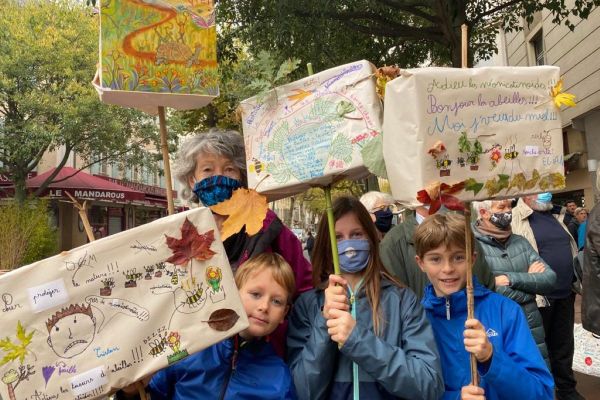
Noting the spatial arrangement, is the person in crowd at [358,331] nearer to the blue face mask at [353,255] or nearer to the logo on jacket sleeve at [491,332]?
the blue face mask at [353,255]

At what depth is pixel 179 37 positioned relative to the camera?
218 cm

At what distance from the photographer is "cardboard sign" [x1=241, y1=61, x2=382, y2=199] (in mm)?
1984

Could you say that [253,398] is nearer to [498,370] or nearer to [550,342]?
[498,370]

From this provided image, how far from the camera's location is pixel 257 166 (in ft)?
7.15

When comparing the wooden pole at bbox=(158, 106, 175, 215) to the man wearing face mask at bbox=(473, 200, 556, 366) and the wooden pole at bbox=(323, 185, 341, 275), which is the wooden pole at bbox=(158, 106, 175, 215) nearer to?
the wooden pole at bbox=(323, 185, 341, 275)

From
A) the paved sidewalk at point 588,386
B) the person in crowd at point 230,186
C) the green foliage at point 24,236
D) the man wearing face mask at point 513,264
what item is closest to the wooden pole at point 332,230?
the person in crowd at point 230,186

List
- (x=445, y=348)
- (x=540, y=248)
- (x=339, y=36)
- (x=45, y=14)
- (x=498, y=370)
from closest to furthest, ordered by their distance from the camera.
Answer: (x=498, y=370) < (x=445, y=348) < (x=540, y=248) < (x=339, y=36) < (x=45, y=14)

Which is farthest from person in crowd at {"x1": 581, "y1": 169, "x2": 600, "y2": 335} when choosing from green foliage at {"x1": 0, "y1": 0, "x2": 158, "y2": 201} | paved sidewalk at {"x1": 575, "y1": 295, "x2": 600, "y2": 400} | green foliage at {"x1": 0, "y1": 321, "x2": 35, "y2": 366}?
green foliage at {"x1": 0, "y1": 0, "x2": 158, "y2": 201}

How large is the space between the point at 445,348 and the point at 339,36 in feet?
25.0

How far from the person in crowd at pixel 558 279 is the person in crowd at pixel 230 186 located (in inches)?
105

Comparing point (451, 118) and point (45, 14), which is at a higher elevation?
point (45, 14)

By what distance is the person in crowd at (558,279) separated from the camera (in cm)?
440

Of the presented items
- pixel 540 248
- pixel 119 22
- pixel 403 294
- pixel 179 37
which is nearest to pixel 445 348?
pixel 403 294

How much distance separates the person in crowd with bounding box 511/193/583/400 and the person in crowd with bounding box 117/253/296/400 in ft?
10.1
